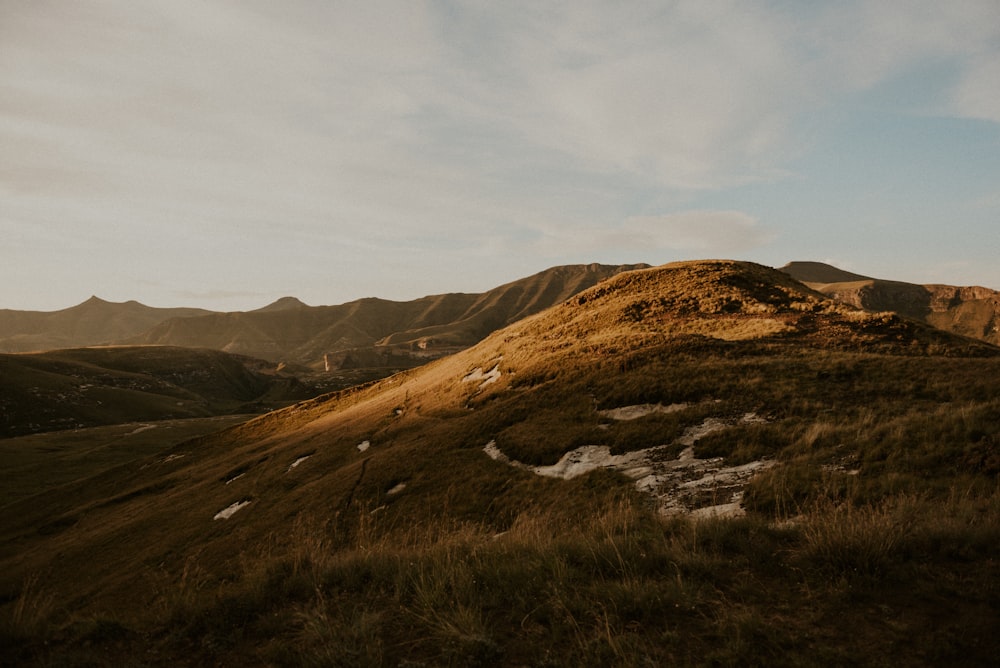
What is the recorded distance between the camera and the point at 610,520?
9.52 m

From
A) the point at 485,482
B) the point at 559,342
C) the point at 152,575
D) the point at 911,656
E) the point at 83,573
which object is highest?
the point at 559,342

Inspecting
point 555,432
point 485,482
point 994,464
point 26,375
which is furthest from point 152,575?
point 26,375

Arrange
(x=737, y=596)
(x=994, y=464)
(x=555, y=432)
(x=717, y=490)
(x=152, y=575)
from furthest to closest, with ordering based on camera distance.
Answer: (x=152, y=575), (x=555, y=432), (x=717, y=490), (x=994, y=464), (x=737, y=596)

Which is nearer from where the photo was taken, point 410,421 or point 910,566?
point 910,566

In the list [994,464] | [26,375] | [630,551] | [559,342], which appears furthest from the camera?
[26,375]

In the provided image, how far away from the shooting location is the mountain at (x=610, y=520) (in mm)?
5625

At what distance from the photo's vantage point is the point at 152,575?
75.2 feet

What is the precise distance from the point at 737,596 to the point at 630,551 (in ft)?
5.34

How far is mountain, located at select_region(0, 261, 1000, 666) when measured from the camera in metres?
5.62

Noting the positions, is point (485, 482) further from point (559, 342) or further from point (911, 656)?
point (559, 342)

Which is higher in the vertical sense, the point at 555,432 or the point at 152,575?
the point at 555,432

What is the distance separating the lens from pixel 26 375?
548 ft

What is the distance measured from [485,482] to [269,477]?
21.2 meters

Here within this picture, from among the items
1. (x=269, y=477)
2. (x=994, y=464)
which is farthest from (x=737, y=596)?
(x=269, y=477)
